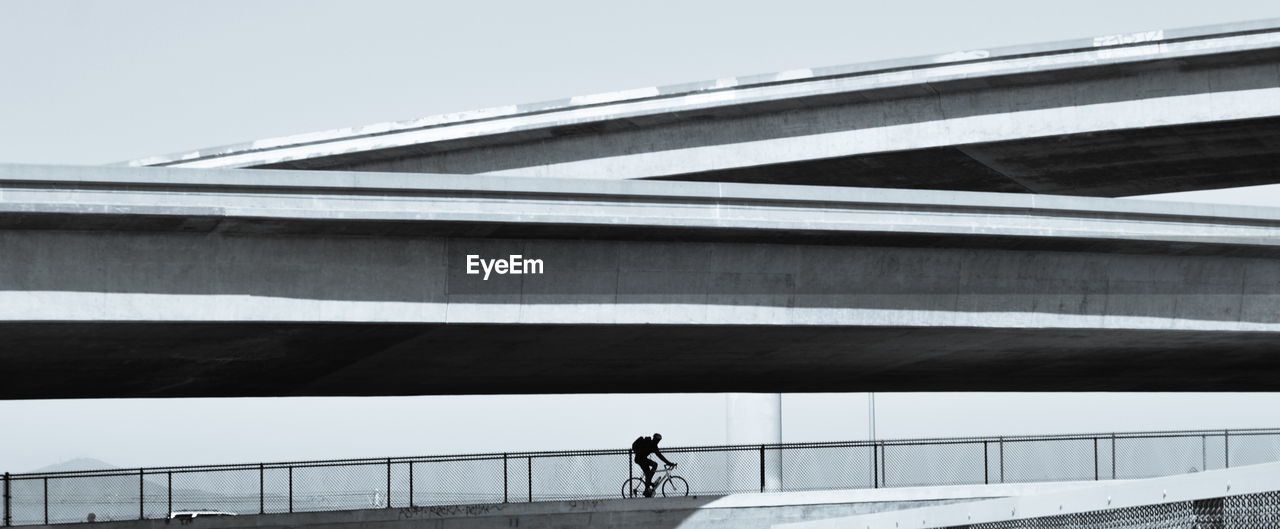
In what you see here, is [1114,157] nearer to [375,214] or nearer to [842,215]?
[842,215]

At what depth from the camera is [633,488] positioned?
108 ft

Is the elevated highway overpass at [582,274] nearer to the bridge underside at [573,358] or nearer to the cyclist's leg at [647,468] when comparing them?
the bridge underside at [573,358]

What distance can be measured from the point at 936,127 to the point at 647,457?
29.6 ft

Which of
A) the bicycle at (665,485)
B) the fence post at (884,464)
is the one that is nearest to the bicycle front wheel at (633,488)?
the bicycle at (665,485)

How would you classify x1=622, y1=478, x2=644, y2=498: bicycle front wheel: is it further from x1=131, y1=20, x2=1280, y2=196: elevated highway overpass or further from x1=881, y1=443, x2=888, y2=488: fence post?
x1=131, y1=20, x2=1280, y2=196: elevated highway overpass

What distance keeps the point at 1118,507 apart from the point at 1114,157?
88.9 feet

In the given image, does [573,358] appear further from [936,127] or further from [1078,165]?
[1078,165]

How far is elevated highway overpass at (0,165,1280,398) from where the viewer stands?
19.4m

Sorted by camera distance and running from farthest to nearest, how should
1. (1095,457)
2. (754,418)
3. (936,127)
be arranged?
1. (754,418)
2. (1095,457)
3. (936,127)

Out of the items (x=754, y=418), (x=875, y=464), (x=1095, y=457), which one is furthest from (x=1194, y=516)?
(x=754, y=418)

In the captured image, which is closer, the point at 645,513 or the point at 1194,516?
the point at 1194,516

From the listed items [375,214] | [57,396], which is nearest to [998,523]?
[375,214]

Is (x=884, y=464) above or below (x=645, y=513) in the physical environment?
above

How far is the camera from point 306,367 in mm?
25953
